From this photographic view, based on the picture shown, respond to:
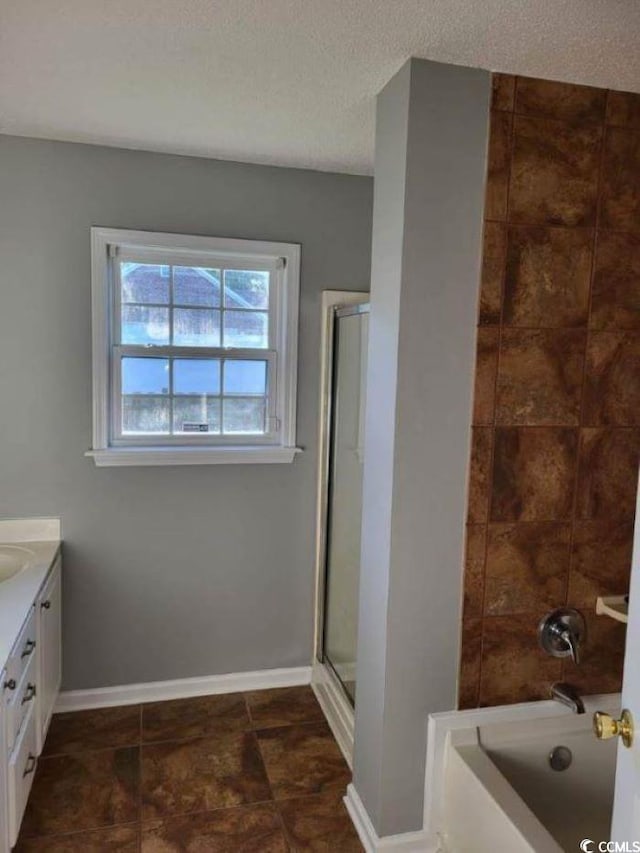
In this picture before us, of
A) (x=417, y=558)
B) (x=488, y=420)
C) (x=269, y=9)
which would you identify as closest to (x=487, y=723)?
(x=417, y=558)

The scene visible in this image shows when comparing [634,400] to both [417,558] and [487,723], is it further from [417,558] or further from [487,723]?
[487,723]

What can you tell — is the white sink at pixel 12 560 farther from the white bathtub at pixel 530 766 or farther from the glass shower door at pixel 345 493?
the white bathtub at pixel 530 766

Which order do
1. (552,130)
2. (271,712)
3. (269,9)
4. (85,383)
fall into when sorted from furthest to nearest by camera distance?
(271,712) < (85,383) < (552,130) < (269,9)

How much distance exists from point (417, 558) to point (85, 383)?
1545mm

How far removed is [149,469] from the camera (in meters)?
2.67

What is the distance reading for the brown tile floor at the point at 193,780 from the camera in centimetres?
205

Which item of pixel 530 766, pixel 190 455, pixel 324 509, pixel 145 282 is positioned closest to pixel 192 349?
pixel 145 282

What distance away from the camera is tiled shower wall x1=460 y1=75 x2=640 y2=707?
1.85 metres

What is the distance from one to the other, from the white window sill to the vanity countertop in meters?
0.37

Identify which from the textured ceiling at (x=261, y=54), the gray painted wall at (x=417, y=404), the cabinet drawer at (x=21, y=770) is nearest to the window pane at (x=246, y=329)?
the textured ceiling at (x=261, y=54)

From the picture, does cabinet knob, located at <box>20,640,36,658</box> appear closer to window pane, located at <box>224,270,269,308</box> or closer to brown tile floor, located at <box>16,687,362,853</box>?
brown tile floor, located at <box>16,687,362,853</box>

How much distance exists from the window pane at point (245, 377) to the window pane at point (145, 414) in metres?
0.29

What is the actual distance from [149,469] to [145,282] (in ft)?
2.61

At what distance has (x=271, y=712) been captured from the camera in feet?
9.06
